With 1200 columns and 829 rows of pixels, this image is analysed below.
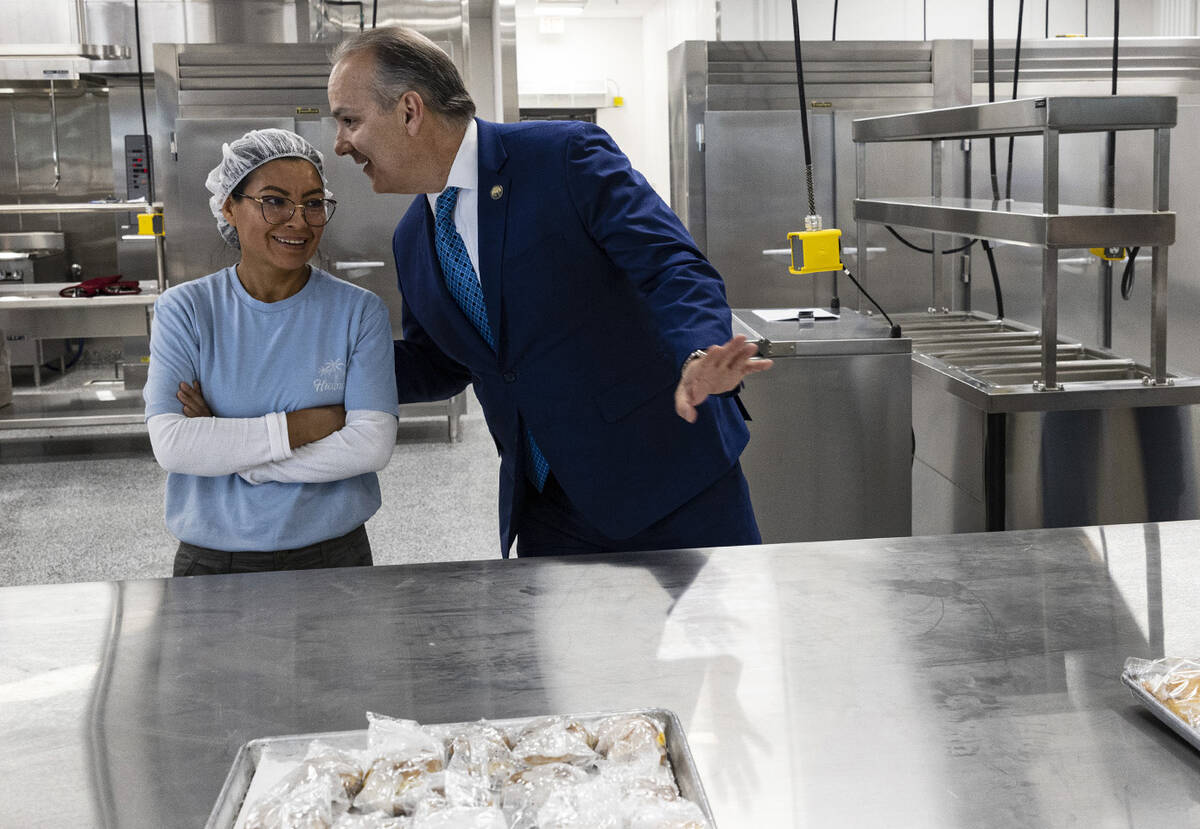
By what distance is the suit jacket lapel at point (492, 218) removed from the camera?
184 cm

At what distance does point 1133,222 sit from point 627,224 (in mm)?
1201

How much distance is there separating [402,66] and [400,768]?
1.21 metres

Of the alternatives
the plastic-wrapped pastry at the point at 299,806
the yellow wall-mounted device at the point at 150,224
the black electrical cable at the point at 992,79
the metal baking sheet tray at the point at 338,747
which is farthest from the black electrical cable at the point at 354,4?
the plastic-wrapped pastry at the point at 299,806

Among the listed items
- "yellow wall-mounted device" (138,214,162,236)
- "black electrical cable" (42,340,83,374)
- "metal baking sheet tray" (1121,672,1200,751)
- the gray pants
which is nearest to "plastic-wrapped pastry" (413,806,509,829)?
"metal baking sheet tray" (1121,672,1200,751)

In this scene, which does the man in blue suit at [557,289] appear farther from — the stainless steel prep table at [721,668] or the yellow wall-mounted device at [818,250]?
the yellow wall-mounted device at [818,250]

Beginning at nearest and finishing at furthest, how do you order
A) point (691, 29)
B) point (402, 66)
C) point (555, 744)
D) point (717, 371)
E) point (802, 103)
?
point (555, 744), point (717, 371), point (402, 66), point (802, 103), point (691, 29)

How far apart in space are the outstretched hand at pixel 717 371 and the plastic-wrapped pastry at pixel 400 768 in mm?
626

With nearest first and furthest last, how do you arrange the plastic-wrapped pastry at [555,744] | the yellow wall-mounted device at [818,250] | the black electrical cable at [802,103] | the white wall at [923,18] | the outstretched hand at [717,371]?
1. the plastic-wrapped pastry at [555,744]
2. the outstretched hand at [717,371]
3. the black electrical cable at [802,103]
4. the yellow wall-mounted device at [818,250]
5. the white wall at [923,18]

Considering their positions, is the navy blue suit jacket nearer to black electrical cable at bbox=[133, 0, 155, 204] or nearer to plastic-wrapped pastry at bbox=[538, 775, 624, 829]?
plastic-wrapped pastry at bbox=[538, 775, 624, 829]

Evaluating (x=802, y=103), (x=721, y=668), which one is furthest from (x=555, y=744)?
(x=802, y=103)

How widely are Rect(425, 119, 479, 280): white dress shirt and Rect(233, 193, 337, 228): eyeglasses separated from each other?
0.20 m

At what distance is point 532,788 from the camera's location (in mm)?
878

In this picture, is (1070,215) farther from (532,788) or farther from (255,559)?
(532,788)

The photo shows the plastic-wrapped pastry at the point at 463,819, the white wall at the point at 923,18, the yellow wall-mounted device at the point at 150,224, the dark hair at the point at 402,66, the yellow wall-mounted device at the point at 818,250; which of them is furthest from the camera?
the white wall at the point at 923,18
